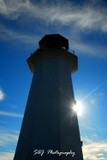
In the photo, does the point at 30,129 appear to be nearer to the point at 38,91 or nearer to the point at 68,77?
the point at 38,91

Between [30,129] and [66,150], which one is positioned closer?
[66,150]

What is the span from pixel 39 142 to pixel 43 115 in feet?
6.28

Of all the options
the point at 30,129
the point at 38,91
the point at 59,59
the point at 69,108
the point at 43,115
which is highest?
the point at 59,59

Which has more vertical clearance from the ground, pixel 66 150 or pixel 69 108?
pixel 69 108

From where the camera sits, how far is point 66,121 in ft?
48.2

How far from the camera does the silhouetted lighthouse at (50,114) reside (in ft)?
43.1

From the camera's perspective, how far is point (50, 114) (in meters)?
14.6

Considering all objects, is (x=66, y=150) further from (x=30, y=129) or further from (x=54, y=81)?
(x=54, y=81)

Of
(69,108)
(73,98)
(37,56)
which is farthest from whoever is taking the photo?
(37,56)

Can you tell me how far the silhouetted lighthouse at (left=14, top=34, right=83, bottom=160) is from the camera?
13125 millimetres

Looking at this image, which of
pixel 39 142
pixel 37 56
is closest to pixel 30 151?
pixel 39 142

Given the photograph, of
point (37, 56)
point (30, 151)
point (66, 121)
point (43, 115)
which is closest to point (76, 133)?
point (66, 121)

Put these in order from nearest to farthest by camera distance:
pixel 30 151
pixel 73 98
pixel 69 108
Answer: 1. pixel 30 151
2. pixel 69 108
3. pixel 73 98

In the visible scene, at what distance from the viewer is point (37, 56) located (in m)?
19.3
